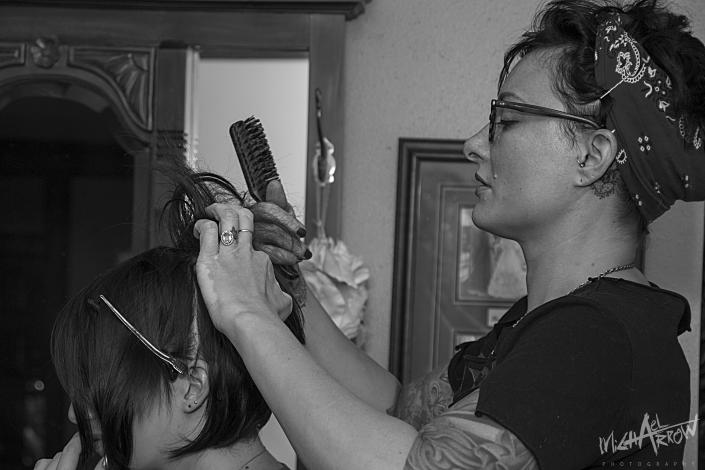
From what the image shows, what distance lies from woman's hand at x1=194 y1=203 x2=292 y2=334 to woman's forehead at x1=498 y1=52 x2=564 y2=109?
1.52 feet

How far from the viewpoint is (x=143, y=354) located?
1.45m

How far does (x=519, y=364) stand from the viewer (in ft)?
4.21

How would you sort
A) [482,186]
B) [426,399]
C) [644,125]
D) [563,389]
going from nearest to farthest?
1. [563,389]
2. [644,125]
3. [482,186]
4. [426,399]

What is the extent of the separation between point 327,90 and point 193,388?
53.1 inches

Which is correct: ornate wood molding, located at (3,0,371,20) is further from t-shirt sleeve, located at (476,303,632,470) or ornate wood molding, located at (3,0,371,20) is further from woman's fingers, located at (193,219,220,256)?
t-shirt sleeve, located at (476,303,632,470)

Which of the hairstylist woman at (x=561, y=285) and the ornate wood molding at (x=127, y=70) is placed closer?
the hairstylist woman at (x=561, y=285)

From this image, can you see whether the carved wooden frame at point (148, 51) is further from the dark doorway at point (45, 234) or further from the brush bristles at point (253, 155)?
the brush bristles at point (253, 155)

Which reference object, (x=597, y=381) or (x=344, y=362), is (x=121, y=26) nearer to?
(x=344, y=362)

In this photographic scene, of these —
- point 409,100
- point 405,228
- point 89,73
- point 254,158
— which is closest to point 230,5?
point 89,73

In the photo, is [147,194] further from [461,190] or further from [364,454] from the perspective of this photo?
[364,454]

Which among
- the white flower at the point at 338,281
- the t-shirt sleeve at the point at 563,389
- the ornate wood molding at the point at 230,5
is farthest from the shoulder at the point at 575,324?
the ornate wood molding at the point at 230,5

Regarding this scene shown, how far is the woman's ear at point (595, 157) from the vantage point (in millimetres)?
1503

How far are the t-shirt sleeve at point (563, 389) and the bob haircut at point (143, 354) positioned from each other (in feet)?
1.31

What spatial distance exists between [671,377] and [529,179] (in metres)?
0.35
